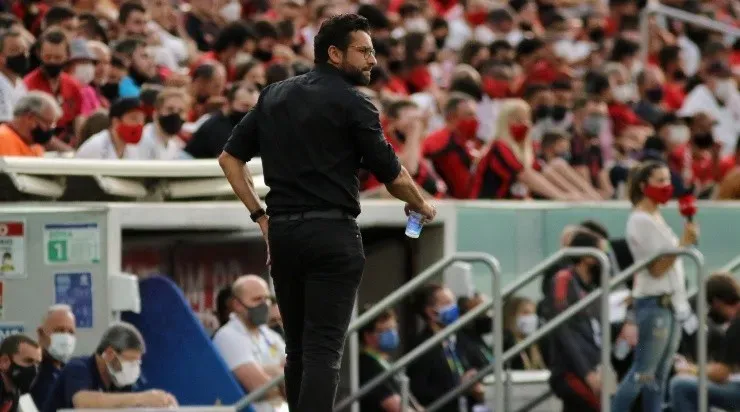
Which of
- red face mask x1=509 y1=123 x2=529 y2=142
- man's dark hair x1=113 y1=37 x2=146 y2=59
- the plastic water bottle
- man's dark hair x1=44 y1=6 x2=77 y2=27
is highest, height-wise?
man's dark hair x1=44 y1=6 x2=77 y2=27

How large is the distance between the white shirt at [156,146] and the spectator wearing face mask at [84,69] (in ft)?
2.44

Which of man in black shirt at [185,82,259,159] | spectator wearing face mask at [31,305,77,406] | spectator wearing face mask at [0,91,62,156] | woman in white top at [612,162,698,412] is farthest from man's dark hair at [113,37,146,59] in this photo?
spectator wearing face mask at [31,305,77,406]

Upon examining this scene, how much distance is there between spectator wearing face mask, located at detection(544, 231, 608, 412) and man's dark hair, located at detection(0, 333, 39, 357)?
11.2ft

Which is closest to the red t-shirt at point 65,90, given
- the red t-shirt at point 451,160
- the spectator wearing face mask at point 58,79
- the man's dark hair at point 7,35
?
the spectator wearing face mask at point 58,79

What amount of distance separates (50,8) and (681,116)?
6261mm

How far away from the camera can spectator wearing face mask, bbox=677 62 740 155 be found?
19219 millimetres

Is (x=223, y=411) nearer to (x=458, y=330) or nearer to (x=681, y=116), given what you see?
(x=458, y=330)

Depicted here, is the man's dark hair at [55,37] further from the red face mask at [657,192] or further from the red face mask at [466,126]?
the red face mask at [657,192]

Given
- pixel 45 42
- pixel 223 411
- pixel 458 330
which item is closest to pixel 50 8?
pixel 45 42

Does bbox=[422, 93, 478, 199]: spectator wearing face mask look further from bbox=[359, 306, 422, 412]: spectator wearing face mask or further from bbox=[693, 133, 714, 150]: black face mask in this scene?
bbox=[693, 133, 714, 150]: black face mask

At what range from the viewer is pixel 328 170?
7.53m

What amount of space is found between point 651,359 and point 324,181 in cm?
473

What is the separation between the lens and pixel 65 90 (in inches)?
525

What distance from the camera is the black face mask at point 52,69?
524 inches
